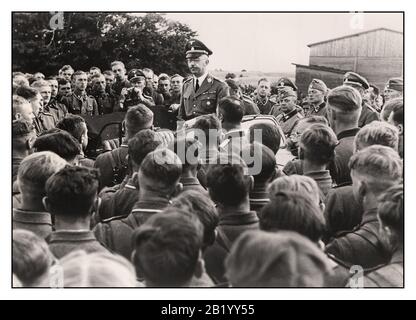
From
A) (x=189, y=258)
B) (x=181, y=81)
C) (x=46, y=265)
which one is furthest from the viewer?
(x=181, y=81)

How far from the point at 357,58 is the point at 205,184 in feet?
5.86

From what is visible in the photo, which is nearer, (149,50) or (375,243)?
(375,243)

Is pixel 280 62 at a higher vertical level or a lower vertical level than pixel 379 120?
higher

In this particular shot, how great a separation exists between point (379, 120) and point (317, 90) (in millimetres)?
609

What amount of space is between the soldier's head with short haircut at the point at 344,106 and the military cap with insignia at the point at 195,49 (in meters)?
1.19

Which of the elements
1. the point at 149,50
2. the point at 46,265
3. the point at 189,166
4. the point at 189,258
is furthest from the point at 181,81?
the point at 46,265

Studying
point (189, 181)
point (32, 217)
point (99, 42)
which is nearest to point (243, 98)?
point (189, 181)

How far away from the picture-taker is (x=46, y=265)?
5215 millimetres

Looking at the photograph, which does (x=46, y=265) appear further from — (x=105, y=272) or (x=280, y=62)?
(x=280, y=62)

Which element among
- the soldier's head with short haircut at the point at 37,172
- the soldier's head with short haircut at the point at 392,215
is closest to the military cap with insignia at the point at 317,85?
the soldier's head with short haircut at the point at 392,215

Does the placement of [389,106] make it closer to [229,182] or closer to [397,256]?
[397,256]

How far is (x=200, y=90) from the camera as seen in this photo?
5.49 meters

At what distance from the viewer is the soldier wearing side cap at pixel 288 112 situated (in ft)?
18.0
